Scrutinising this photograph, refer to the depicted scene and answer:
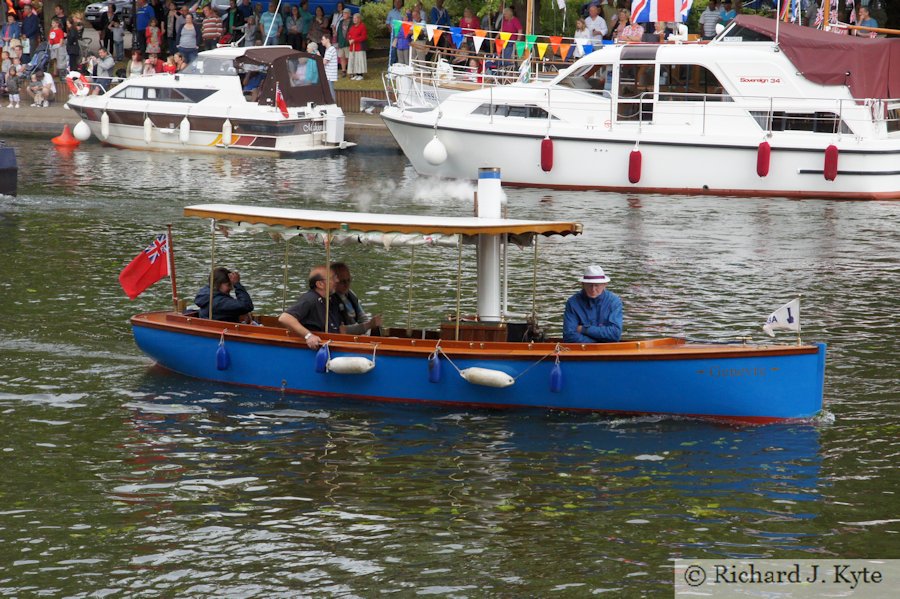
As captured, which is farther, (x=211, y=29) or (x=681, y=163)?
(x=211, y=29)

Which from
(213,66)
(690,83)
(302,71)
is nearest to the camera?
(690,83)

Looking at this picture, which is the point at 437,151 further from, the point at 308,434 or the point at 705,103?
the point at 308,434

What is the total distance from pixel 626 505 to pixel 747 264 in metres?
10.9

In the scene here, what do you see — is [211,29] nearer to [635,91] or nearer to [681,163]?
[635,91]

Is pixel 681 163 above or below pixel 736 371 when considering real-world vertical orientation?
above

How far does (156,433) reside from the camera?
13.2 m

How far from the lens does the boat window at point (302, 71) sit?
33.8 metres

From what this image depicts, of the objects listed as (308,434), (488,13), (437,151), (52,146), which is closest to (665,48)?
(437,151)

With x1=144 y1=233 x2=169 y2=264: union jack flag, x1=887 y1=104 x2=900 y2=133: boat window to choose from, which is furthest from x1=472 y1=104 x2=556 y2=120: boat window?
x1=144 y1=233 x2=169 y2=264: union jack flag

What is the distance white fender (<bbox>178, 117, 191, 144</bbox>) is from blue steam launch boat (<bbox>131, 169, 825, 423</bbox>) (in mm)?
19411

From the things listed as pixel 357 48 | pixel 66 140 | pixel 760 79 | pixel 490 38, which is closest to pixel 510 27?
pixel 490 38

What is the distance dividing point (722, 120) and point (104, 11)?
935 inches

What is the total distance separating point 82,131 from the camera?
114ft

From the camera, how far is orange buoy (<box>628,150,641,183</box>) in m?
28.8
